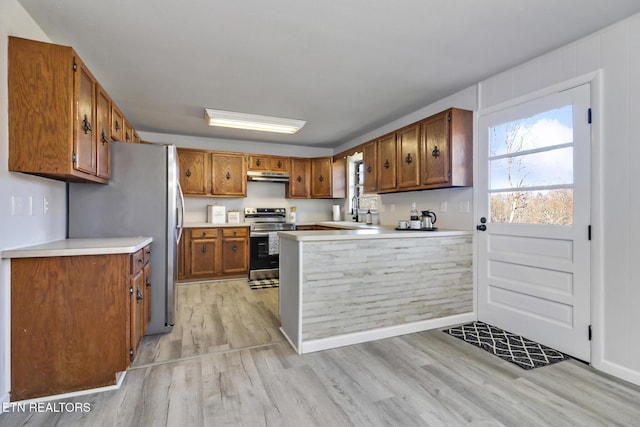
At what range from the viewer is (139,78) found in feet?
9.66

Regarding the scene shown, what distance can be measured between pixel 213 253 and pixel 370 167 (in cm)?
280

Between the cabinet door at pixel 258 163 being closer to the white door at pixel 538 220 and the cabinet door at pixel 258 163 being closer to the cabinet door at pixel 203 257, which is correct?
the cabinet door at pixel 203 257

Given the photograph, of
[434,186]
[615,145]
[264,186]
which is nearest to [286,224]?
[264,186]

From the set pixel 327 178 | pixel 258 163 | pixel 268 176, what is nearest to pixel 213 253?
pixel 268 176

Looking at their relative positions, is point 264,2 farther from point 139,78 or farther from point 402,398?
point 402,398

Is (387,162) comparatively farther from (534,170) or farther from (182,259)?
(182,259)

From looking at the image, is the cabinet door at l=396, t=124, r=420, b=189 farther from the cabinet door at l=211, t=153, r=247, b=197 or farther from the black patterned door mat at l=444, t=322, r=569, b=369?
the cabinet door at l=211, t=153, r=247, b=197

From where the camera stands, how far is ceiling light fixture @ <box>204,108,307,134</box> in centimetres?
384

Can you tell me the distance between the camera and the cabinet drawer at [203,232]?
4770mm

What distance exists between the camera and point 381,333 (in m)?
2.72

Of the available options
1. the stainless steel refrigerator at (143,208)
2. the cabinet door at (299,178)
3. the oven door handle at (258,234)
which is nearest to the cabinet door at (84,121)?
the stainless steel refrigerator at (143,208)

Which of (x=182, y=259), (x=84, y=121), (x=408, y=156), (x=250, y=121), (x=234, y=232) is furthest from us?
(x=234, y=232)

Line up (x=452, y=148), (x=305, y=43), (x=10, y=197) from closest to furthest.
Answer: (x=10, y=197), (x=305, y=43), (x=452, y=148)

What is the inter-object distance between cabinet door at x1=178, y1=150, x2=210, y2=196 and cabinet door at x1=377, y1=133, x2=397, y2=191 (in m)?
2.87
